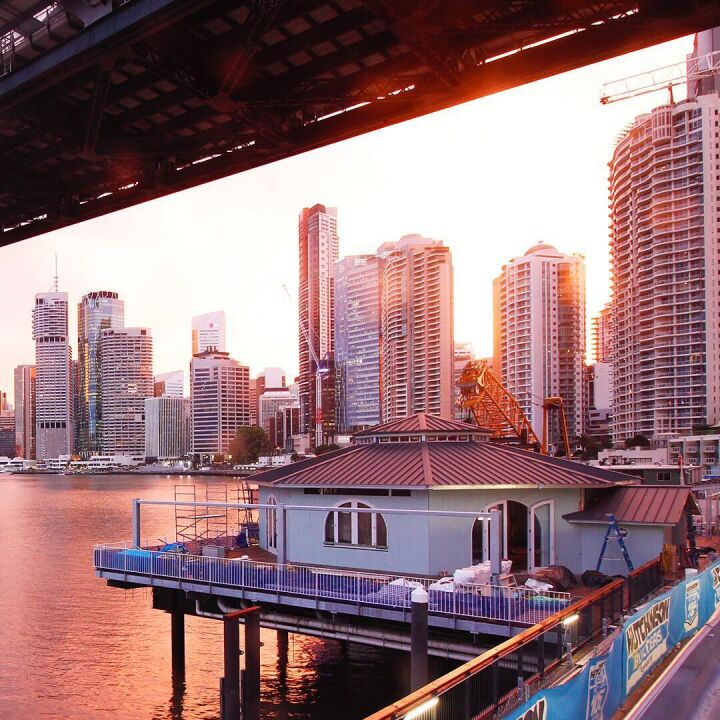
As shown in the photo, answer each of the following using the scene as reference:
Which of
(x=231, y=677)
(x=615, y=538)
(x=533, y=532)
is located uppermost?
(x=533, y=532)

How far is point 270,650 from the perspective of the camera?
1492 inches

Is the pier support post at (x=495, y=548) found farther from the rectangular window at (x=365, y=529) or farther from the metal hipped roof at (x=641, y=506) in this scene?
the metal hipped roof at (x=641, y=506)

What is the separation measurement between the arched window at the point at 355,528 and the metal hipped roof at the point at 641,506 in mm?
6976

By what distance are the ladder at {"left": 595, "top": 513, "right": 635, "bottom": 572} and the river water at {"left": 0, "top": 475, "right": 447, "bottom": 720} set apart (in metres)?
7.20

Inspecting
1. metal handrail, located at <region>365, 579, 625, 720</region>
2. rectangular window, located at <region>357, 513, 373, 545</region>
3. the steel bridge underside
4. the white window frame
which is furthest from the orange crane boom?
the steel bridge underside

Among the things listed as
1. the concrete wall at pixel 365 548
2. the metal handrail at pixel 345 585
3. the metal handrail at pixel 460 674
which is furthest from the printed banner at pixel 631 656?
the concrete wall at pixel 365 548

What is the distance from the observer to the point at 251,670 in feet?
69.1

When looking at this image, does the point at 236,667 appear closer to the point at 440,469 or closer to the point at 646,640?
the point at 440,469

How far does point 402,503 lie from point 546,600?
297 inches

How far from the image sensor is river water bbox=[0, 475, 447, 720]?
29.4 m

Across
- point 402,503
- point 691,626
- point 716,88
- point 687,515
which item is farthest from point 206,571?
point 716,88

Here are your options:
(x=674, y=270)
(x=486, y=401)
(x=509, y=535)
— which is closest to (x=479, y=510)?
(x=509, y=535)

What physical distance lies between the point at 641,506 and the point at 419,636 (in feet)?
43.4

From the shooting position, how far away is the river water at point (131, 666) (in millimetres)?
29391
